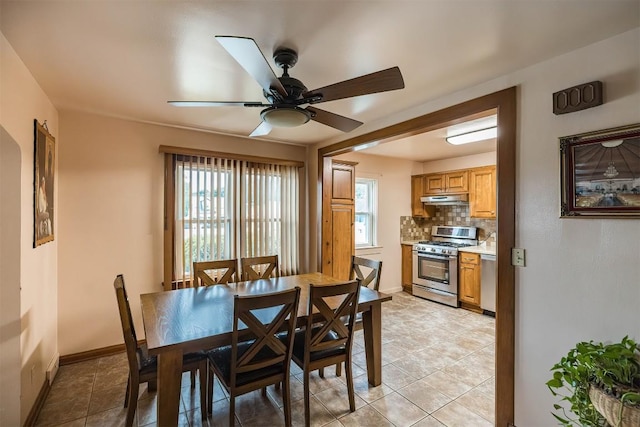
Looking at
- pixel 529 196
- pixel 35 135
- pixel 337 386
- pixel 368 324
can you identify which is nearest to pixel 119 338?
pixel 35 135

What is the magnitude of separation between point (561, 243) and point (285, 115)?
1.83 m

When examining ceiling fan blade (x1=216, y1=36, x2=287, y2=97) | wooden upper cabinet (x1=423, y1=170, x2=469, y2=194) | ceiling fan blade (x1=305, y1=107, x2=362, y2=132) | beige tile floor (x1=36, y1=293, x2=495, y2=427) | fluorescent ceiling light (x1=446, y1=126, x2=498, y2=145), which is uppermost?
fluorescent ceiling light (x1=446, y1=126, x2=498, y2=145)

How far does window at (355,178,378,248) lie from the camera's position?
525cm

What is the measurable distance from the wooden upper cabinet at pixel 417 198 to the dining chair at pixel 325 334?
153 inches

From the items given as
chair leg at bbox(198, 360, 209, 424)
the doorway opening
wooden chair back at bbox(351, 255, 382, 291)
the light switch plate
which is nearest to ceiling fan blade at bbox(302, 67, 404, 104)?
the doorway opening

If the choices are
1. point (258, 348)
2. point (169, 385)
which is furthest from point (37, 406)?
point (258, 348)

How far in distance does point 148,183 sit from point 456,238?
191 inches

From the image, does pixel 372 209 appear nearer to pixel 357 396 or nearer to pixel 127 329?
pixel 357 396

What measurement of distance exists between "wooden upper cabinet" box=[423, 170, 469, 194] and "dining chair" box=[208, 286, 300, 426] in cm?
411

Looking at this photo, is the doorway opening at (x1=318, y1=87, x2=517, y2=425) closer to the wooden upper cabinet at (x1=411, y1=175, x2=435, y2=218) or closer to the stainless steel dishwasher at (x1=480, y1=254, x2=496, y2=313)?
the stainless steel dishwasher at (x1=480, y1=254, x2=496, y2=313)

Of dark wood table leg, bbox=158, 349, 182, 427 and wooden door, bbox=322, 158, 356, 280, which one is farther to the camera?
wooden door, bbox=322, 158, 356, 280

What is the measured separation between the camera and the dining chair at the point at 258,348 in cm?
172

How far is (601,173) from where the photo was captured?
5.34 feet

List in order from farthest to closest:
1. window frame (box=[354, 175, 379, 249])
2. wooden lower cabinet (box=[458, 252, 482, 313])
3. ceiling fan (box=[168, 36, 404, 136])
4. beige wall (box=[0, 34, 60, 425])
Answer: window frame (box=[354, 175, 379, 249]), wooden lower cabinet (box=[458, 252, 482, 313]), beige wall (box=[0, 34, 60, 425]), ceiling fan (box=[168, 36, 404, 136])
